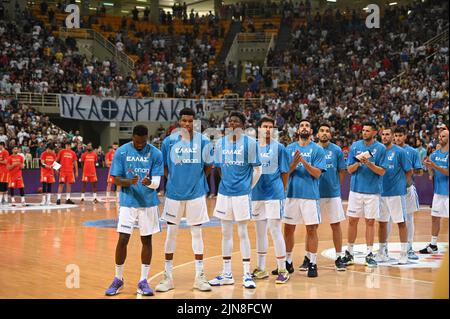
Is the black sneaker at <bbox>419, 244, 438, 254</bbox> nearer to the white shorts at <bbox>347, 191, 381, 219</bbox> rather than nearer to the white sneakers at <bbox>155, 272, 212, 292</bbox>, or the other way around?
the white shorts at <bbox>347, 191, 381, 219</bbox>

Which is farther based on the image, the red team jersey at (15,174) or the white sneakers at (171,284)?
the red team jersey at (15,174)

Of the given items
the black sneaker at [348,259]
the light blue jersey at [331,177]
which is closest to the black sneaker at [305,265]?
the black sneaker at [348,259]

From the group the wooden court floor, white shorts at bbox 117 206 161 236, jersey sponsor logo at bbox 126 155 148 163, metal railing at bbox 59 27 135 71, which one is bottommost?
the wooden court floor

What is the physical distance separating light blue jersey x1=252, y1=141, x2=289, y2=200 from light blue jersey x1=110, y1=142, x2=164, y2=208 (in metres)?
1.55

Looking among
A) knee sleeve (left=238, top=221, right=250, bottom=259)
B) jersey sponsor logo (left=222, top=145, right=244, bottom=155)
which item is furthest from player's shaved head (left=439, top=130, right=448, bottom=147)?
knee sleeve (left=238, top=221, right=250, bottom=259)

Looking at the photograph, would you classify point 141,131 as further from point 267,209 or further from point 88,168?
point 88,168

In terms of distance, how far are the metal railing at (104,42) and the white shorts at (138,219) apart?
A: 97.0 ft

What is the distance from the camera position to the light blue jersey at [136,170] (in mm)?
8508

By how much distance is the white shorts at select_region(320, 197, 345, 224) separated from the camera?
10.4 m

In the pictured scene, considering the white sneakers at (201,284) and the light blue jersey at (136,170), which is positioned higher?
the light blue jersey at (136,170)

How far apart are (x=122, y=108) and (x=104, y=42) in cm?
733

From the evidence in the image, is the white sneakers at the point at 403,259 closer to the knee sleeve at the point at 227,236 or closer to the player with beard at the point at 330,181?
the player with beard at the point at 330,181

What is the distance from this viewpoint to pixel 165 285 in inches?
341
